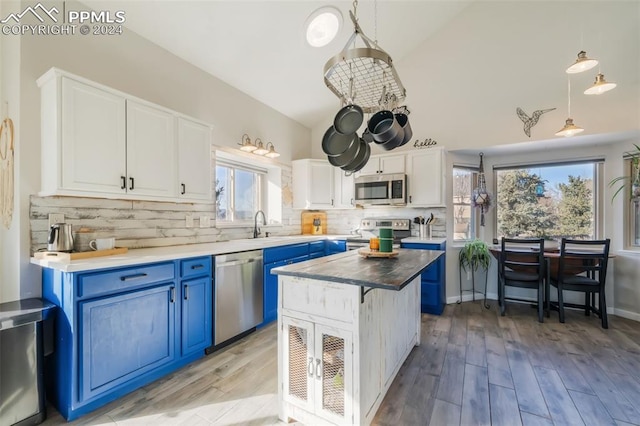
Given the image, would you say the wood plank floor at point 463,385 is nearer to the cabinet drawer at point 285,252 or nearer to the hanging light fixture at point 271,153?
the cabinet drawer at point 285,252

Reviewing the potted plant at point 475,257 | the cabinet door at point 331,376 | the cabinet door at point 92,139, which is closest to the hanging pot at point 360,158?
the cabinet door at point 331,376

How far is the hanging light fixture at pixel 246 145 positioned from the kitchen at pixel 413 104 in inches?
2.6

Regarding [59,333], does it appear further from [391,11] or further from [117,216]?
[391,11]

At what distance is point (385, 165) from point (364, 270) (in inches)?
110

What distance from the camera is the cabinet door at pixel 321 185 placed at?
14.4 ft

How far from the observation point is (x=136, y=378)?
76.3 inches

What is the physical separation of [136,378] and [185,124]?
2.01 meters

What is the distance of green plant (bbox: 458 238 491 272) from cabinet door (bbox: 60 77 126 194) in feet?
13.0

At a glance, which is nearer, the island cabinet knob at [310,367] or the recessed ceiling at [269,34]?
the island cabinet knob at [310,367]

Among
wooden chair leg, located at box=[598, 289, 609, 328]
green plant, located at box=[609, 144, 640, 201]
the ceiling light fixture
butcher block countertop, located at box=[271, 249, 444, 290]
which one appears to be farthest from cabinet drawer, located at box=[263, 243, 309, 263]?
green plant, located at box=[609, 144, 640, 201]

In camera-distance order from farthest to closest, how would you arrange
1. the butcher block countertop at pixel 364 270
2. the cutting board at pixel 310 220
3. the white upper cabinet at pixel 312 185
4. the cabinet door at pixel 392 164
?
the cutting board at pixel 310 220
the white upper cabinet at pixel 312 185
the cabinet door at pixel 392 164
the butcher block countertop at pixel 364 270

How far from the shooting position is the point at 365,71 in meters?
1.83

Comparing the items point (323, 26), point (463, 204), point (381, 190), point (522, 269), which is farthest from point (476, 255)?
point (323, 26)

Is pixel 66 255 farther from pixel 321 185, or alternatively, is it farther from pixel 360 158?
pixel 321 185
